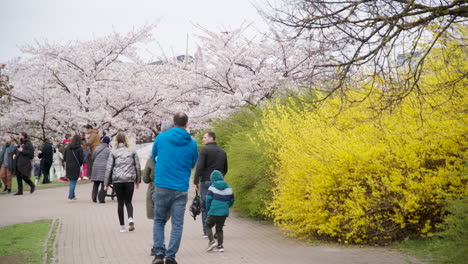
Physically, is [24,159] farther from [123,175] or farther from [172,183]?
[172,183]

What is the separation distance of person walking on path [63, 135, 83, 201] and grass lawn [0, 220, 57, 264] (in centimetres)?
428

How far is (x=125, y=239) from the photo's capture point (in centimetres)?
995

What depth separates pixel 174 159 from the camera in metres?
7.39

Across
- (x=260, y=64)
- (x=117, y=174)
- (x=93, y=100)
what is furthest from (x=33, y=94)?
(x=117, y=174)

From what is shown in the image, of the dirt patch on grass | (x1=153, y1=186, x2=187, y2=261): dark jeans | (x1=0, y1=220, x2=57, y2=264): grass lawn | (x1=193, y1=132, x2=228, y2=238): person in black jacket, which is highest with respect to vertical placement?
(x1=193, y1=132, x2=228, y2=238): person in black jacket

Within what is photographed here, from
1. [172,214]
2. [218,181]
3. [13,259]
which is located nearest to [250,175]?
[218,181]

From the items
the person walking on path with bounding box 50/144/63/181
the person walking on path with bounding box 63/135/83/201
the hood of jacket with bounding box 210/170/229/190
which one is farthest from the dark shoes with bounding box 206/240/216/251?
the person walking on path with bounding box 50/144/63/181

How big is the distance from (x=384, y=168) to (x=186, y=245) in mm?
3153

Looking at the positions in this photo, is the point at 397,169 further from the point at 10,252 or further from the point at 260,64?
the point at 260,64

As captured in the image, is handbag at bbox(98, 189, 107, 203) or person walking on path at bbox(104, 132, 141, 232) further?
handbag at bbox(98, 189, 107, 203)

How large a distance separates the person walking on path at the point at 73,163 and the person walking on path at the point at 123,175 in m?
6.09

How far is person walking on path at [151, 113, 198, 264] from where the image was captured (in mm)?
7359

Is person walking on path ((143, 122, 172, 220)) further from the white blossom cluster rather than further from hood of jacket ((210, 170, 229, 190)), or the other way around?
the white blossom cluster

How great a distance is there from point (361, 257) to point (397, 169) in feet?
4.23
